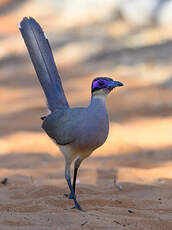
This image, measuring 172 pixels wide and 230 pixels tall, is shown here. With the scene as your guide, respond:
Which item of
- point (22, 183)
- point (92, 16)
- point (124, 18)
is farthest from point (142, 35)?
point (22, 183)

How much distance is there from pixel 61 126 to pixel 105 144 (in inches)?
157

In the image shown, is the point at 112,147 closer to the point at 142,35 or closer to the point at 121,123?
the point at 121,123

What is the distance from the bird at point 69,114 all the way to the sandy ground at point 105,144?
550 millimetres

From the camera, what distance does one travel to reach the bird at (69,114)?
5.04 meters

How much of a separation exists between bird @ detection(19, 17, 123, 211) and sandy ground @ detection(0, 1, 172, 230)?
0.55 m

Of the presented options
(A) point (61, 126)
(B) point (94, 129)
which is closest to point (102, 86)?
(B) point (94, 129)

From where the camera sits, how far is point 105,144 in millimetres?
9328

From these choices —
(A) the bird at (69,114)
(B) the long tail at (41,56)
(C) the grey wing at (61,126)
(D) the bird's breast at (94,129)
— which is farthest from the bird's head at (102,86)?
(B) the long tail at (41,56)

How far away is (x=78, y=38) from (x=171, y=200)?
1202 centimetres

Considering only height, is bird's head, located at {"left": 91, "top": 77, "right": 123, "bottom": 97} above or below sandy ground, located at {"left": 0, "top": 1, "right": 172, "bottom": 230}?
above

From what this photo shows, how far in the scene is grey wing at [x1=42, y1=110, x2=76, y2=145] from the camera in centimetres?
519

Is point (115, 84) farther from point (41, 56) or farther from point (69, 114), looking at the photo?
point (41, 56)

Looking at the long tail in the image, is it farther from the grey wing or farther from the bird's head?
the bird's head

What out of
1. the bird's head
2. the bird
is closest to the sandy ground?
the bird
